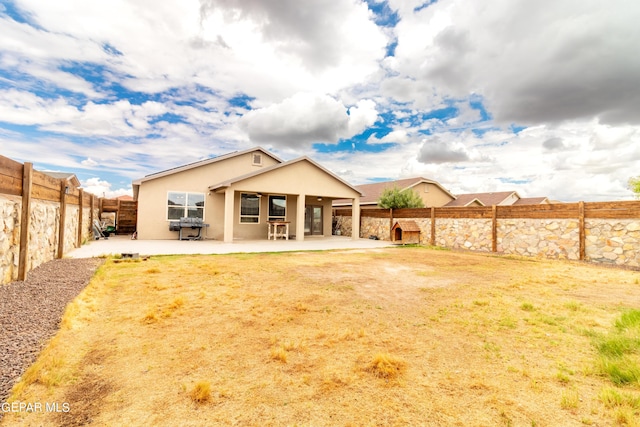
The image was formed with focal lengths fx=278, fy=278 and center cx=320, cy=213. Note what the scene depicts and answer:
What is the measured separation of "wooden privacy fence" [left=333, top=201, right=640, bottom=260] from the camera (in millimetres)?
9430

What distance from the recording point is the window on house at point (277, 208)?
18.0 metres

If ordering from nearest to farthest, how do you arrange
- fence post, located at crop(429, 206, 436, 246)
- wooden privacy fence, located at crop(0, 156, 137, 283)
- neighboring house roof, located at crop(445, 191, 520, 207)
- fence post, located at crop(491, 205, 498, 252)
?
wooden privacy fence, located at crop(0, 156, 137, 283)
fence post, located at crop(491, 205, 498, 252)
fence post, located at crop(429, 206, 436, 246)
neighboring house roof, located at crop(445, 191, 520, 207)

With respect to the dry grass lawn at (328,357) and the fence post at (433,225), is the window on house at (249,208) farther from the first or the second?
the dry grass lawn at (328,357)

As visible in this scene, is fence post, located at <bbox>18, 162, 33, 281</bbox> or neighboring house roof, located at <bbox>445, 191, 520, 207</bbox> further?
neighboring house roof, located at <bbox>445, 191, 520, 207</bbox>

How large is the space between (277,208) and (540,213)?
13.7 m

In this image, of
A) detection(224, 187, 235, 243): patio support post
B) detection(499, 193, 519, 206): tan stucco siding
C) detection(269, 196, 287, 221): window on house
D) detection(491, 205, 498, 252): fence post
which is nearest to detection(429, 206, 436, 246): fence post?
detection(491, 205, 498, 252): fence post

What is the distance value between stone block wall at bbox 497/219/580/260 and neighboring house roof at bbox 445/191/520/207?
60.3ft

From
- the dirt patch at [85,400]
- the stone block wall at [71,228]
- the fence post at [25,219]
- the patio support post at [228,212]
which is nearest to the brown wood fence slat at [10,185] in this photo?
the fence post at [25,219]

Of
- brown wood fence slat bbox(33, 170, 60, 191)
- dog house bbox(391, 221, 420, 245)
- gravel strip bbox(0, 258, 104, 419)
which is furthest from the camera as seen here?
dog house bbox(391, 221, 420, 245)

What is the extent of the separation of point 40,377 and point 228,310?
7.63ft

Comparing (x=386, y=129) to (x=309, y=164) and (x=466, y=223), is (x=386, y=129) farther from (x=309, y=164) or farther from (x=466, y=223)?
(x=466, y=223)

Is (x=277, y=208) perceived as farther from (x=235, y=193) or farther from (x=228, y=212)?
(x=228, y=212)

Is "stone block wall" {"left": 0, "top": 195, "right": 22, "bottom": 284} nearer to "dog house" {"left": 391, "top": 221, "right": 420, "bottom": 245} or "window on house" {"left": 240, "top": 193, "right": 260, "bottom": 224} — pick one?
"window on house" {"left": 240, "top": 193, "right": 260, "bottom": 224}

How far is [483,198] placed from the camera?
32875 millimetres
